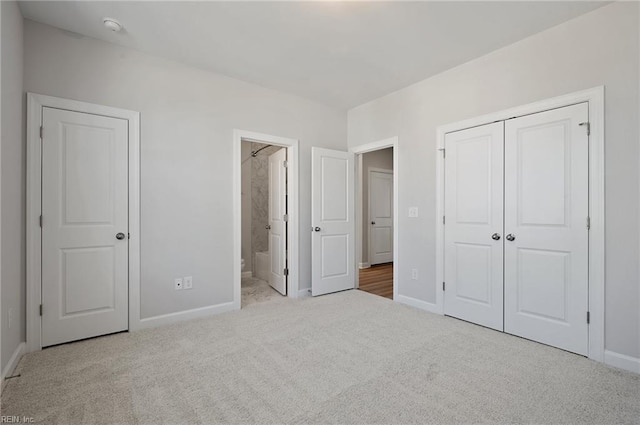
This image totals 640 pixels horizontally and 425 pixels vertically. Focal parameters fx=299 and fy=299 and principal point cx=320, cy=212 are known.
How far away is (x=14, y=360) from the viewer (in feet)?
6.92

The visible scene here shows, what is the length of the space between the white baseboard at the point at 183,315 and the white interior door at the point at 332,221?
1157mm

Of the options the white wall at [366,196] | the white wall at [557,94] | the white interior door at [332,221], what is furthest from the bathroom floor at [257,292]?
the white wall at [366,196]

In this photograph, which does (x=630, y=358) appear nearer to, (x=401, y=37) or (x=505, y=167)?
(x=505, y=167)

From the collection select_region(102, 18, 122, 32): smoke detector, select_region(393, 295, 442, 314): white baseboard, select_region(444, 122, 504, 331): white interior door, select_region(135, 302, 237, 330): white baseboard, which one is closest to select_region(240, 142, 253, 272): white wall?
select_region(135, 302, 237, 330): white baseboard

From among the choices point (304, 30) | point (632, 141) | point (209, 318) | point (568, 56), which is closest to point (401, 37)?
point (304, 30)

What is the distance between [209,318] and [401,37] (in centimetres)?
329

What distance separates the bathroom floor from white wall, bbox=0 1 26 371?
1958 millimetres

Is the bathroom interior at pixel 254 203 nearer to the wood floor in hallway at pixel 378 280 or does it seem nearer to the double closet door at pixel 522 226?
the wood floor in hallway at pixel 378 280

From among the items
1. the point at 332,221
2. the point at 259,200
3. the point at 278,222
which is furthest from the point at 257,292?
the point at 259,200

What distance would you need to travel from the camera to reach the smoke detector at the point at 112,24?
7.88 ft

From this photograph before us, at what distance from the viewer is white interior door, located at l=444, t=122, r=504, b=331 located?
2846 mm

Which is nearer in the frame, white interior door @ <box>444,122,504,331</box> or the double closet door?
the double closet door

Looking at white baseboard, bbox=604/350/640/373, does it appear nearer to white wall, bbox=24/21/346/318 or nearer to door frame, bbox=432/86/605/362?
door frame, bbox=432/86/605/362

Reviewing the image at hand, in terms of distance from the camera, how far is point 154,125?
9.66 feet
